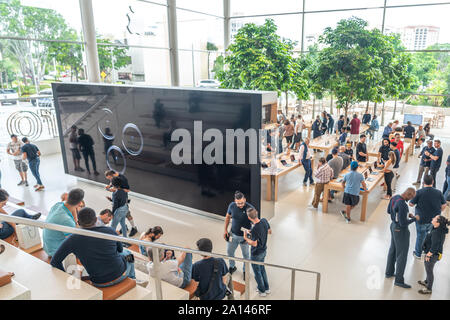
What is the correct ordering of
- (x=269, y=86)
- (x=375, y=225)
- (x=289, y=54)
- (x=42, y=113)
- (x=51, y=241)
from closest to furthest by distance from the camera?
1. (x=51, y=241)
2. (x=375, y=225)
3. (x=269, y=86)
4. (x=289, y=54)
5. (x=42, y=113)

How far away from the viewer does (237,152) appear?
6.64 meters

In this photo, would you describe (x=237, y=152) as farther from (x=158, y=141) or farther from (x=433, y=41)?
(x=433, y=41)

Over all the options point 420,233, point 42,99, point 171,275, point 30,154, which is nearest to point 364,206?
point 420,233

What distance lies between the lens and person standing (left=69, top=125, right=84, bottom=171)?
31.8ft

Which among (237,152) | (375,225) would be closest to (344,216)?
(375,225)

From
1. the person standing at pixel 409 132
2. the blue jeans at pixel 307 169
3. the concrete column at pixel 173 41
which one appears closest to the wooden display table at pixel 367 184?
the blue jeans at pixel 307 169

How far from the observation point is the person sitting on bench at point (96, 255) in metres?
3.09

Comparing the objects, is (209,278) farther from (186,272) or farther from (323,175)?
(323,175)

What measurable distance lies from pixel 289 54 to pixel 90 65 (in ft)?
24.6

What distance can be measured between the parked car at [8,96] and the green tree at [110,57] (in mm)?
3259

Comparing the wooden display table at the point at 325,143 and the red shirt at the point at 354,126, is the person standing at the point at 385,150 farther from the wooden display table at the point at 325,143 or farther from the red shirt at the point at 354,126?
the red shirt at the point at 354,126

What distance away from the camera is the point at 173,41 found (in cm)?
1602

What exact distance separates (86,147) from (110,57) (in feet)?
18.9

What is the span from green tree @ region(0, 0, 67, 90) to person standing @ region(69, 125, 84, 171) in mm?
4154
